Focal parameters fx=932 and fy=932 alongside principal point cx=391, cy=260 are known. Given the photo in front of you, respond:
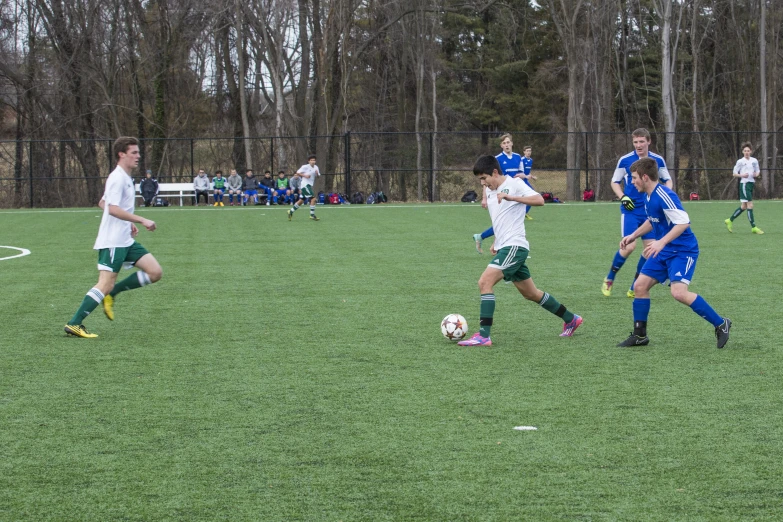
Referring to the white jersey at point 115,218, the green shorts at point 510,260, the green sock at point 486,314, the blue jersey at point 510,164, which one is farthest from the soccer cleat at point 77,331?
the blue jersey at point 510,164

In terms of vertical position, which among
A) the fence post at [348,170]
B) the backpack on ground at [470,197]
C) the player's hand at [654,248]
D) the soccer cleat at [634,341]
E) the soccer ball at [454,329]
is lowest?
the soccer cleat at [634,341]

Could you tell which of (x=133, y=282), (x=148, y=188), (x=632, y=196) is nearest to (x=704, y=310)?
(x=632, y=196)

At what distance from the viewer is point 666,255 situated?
722 cm

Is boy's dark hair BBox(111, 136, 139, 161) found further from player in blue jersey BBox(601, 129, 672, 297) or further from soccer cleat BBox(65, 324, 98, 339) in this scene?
player in blue jersey BBox(601, 129, 672, 297)

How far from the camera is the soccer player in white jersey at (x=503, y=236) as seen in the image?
7.37 m

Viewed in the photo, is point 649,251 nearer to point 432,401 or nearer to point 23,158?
point 432,401

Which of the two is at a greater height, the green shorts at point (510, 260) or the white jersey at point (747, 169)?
the white jersey at point (747, 169)

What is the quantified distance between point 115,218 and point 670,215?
15.1 feet

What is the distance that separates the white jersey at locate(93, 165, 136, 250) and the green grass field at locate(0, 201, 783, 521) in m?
0.82

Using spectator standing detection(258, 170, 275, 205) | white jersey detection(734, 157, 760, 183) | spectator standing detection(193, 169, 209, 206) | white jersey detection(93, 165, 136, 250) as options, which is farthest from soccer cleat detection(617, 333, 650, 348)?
spectator standing detection(193, 169, 209, 206)

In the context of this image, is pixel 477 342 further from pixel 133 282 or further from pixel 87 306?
pixel 87 306

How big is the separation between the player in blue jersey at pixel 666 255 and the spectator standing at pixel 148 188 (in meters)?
27.2

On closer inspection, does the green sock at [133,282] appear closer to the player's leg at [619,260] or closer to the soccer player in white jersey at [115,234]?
the soccer player in white jersey at [115,234]

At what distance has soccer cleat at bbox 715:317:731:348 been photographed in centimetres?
714
